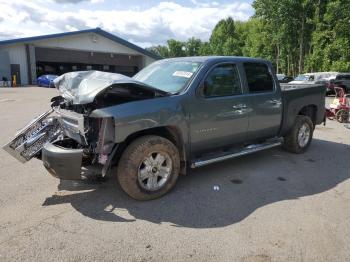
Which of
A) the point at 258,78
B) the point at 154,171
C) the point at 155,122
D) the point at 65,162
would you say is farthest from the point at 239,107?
the point at 65,162

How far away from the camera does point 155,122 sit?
446 cm

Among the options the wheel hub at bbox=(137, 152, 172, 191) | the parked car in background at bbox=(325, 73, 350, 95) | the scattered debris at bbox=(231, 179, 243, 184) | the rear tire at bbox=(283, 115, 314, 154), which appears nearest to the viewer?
the wheel hub at bbox=(137, 152, 172, 191)

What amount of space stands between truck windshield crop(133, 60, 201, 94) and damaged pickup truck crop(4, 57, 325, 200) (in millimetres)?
19

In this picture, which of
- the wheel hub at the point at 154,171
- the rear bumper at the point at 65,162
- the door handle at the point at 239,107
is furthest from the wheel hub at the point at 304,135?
the rear bumper at the point at 65,162

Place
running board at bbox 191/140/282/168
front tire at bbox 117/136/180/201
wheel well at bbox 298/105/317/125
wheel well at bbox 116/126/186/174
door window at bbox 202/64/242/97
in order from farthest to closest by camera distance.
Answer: wheel well at bbox 298/105/317/125
door window at bbox 202/64/242/97
running board at bbox 191/140/282/168
wheel well at bbox 116/126/186/174
front tire at bbox 117/136/180/201

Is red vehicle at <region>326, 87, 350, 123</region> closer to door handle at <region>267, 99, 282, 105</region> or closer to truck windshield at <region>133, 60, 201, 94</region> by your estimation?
door handle at <region>267, 99, 282, 105</region>

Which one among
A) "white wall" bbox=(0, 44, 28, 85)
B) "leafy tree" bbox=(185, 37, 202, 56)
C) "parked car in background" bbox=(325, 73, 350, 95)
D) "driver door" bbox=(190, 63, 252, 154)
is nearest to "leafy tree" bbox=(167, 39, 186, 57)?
"leafy tree" bbox=(185, 37, 202, 56)

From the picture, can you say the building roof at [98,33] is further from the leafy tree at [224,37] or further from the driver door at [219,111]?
the driver door at [219,111]

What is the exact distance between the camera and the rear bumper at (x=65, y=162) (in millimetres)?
4055

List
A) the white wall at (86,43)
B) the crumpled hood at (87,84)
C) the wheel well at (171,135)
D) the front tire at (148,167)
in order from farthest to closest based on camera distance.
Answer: the white wall at (86,43) → the wheel well at (171,135) → the front tire at (148,167) → the crumpled hood at (87,84)

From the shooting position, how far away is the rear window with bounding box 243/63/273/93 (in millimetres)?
5824

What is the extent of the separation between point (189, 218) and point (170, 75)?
2318mm

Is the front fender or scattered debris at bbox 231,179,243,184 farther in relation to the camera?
scattered debris at bbox 231,179,243,184

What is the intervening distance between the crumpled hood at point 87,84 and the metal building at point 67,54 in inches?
1380
